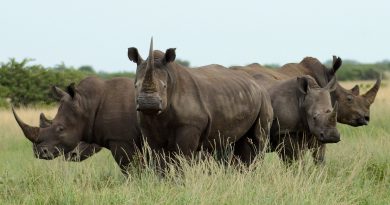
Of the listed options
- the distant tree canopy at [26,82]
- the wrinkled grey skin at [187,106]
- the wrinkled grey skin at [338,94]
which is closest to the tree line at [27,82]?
the distant tree canopy at [26,82]

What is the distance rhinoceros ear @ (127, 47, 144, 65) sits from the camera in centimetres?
745

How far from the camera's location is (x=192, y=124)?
24.6 ft

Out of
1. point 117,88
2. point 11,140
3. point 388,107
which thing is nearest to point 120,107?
point 117,88

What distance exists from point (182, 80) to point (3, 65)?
842 inches

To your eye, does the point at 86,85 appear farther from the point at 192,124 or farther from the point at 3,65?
the point at 3,65

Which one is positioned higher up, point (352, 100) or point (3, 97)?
point (352, 100)

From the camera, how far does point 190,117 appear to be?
746 cm

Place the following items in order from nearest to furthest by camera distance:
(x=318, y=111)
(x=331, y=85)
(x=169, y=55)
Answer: (x=169, y=55), (x=318, y=111), (x=331, y=85)

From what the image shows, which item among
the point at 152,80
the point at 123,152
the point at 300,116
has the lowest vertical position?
the point at 123,152

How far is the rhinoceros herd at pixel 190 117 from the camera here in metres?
7.46

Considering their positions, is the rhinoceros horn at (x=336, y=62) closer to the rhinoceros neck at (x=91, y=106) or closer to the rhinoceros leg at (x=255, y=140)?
the rhinoceros leg at (x=255, y=140)

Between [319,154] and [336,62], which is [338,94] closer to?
[336,62]

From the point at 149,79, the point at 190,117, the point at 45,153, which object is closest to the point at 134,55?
the point at 149,79

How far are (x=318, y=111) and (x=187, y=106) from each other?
78.6 inches
